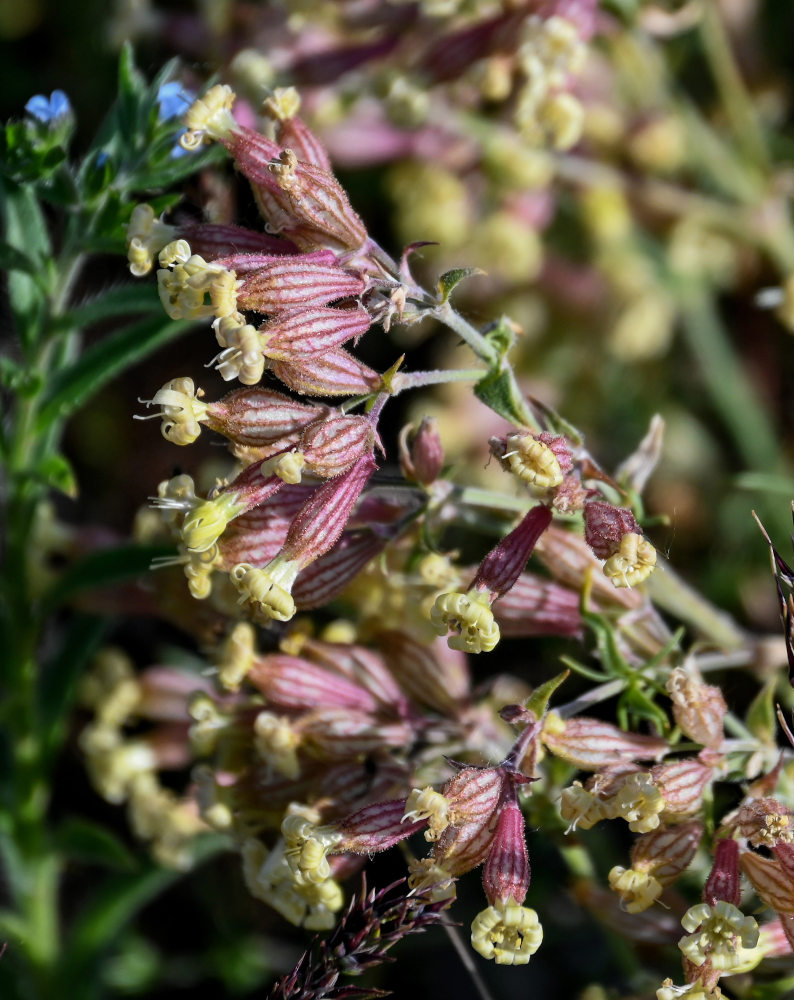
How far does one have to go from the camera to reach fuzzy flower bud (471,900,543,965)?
1896mm

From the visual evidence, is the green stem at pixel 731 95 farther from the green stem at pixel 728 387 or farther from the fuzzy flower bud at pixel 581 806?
the fuzzy flower bud at pixel 581 806

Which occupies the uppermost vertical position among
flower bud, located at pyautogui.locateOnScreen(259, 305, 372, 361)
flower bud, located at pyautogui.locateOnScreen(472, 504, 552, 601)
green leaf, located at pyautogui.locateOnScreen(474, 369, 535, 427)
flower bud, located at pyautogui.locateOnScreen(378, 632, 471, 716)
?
flower bud, located at pyautogui.locateOnScreen(259, 305, 372, 361)

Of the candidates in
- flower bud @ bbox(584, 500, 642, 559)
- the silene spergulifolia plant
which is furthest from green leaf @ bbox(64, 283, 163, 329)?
flower bud @ bbox(584, 500, 642, 559)

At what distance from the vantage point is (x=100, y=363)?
250 centimetres

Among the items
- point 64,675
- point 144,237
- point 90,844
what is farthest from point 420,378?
point 90,844

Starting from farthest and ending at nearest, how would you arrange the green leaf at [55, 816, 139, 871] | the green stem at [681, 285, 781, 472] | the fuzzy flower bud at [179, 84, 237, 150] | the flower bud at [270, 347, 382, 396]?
the green stem at [681, 285, 781, 472] < the green leaf at [55, 816, 139, 871] < the fuzzy flower bud at [179, 84, 237, 150] < the flower bud at [270, 347, 382, 396]

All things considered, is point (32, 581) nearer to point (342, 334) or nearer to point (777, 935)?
point (342, 334)

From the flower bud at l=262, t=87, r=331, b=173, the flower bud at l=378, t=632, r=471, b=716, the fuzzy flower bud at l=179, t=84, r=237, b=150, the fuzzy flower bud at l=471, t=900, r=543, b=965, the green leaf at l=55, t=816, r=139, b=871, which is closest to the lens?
the fuzzy flower bud at l=471, t=900, r=543, b=965

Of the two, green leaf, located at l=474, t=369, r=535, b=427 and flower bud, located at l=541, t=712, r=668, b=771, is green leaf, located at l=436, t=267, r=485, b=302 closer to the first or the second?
green leaf, located at l=474, t=369, r=535, b=427

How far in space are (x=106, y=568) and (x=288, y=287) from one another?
0.99m

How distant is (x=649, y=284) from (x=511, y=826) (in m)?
2.66

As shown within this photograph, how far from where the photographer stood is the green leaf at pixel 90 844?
2736 millimetres

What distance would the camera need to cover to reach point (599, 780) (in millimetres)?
1970

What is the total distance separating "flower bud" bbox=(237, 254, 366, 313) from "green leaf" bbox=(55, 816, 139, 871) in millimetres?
1459
